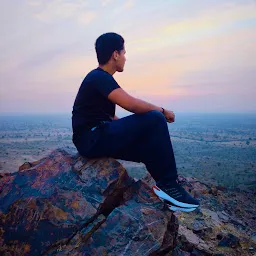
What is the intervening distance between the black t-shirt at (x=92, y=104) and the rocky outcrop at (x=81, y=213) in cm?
76

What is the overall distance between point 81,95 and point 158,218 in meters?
2.24

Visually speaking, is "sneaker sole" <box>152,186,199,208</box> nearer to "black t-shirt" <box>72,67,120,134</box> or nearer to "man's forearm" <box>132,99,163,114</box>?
"man's forearm" <box>132,99,163,114</box>

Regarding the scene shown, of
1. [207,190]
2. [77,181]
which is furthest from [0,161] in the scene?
[77,181]

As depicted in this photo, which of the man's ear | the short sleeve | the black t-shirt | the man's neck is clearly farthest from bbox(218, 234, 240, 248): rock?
the man's ear

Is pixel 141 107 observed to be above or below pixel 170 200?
above

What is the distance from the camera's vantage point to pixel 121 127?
4.09 metres

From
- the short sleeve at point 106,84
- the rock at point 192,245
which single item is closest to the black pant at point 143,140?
the short sleeve at point 106,84

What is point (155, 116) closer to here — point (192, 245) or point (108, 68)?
point (108, 68)

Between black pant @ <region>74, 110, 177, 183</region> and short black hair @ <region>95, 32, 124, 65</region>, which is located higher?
short black hair @ <region>95, 32, 124, 65</region>

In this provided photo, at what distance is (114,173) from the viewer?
4594mm

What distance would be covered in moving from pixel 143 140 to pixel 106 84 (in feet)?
3.37

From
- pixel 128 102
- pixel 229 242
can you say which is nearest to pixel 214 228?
pixel 229 242

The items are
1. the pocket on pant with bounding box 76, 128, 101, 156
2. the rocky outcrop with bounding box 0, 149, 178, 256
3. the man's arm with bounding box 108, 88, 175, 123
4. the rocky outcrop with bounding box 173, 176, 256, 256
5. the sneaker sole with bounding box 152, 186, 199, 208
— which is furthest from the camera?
the rocky outcrop with bounding box 173, 176, 256, 256

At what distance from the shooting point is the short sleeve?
3957 millimetres
